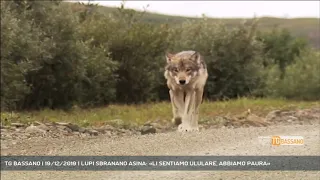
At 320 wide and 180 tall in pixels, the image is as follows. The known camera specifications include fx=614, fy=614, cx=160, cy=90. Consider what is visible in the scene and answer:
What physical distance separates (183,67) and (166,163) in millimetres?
5455

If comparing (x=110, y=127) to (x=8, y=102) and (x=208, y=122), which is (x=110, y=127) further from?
(x=8, y=102)

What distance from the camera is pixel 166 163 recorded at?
9.91 m

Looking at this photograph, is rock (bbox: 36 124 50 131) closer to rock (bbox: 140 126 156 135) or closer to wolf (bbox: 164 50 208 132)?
rock (bbox: 140 126 156 135)

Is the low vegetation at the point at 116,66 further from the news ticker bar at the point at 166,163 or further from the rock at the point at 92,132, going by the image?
the news ticker bar at the point at 166,163

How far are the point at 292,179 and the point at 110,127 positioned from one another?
914 centimetres

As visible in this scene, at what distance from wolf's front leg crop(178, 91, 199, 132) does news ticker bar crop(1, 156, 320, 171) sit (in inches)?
195

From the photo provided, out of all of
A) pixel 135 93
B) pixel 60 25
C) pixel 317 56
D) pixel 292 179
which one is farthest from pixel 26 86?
pixel 317 56

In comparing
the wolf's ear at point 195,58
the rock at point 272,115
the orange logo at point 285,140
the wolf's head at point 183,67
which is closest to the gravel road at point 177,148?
the orange logo at point 285,140

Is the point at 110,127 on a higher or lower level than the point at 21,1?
lower

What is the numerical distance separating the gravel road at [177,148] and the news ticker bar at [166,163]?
0.99 ft

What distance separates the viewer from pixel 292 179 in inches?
342

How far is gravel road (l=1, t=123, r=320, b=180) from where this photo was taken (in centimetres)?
907

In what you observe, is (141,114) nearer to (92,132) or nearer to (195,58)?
(92,132)

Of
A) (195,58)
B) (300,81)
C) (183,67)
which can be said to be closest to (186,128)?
(183,67)
